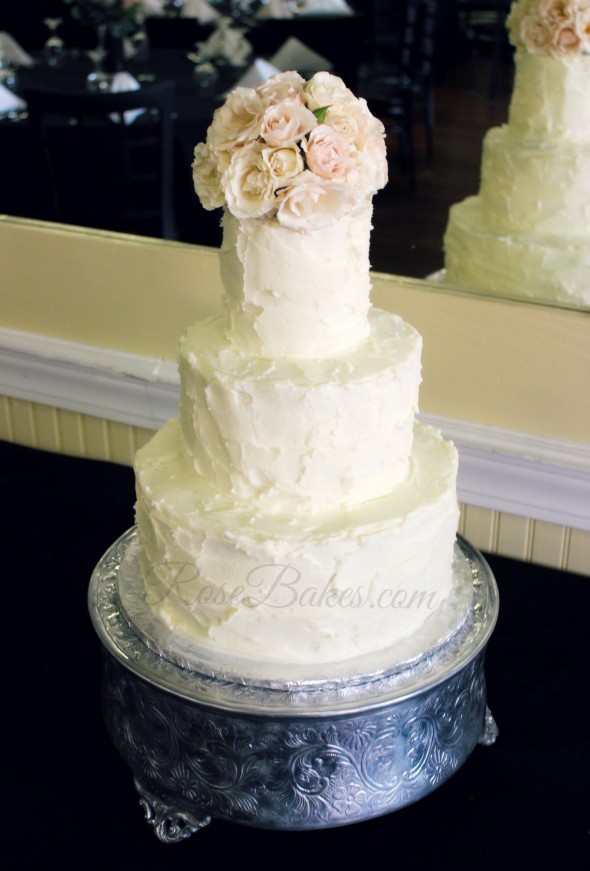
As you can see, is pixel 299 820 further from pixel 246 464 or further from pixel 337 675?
pixel 246 464

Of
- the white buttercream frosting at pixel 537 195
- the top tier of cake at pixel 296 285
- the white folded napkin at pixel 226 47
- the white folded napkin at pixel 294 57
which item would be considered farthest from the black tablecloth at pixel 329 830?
the white folded napkin at pixel 226 47

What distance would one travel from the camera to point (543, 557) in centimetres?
227

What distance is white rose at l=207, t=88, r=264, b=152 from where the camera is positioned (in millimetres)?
1312

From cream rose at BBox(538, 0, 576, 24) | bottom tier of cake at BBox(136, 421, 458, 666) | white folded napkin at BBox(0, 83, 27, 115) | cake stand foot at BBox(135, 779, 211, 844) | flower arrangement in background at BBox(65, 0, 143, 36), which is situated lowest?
cake stand foot at BBox(135, 779, 211, 844)

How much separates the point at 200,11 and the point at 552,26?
1.57 metres

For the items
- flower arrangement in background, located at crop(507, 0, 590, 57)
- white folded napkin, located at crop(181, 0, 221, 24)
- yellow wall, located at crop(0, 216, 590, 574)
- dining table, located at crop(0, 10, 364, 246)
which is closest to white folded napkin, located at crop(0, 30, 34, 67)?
dining table, located at crop(0, 10, 364, 246)

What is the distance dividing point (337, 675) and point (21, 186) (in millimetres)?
1849

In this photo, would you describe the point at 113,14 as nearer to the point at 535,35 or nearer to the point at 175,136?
the point at 175,136

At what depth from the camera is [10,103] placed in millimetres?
2896

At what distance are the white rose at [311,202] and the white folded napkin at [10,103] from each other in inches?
70.4

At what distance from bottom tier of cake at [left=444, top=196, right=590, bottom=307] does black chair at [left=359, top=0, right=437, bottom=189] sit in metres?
0.15

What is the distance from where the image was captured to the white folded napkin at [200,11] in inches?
121

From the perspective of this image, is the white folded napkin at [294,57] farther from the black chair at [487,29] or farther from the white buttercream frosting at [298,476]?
the white buttercream frosting at [298,476]

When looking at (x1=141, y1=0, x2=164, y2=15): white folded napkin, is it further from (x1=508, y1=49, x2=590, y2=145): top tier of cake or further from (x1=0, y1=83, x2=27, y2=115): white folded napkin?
(x1=508, y1=49, x2=590, y2=145): top tier of cake
